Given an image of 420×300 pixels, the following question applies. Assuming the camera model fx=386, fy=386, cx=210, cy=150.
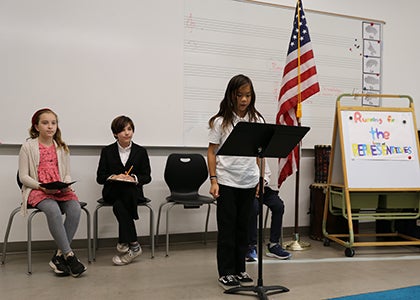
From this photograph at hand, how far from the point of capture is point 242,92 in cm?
247

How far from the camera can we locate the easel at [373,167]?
3631mm

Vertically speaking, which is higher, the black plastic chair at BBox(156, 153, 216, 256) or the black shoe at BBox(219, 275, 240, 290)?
the black plastic chair at BBox(156, 153, 216, 256)

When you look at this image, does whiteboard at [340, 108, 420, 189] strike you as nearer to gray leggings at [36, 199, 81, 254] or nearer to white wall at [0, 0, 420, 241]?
white wall at [0, 0, 420, 241]

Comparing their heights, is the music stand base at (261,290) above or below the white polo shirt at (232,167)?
below

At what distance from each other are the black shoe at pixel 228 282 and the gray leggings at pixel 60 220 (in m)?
1.16

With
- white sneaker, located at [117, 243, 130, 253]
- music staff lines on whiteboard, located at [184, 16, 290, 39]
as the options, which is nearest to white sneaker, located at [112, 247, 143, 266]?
white sneaker, located at [117, 243, 130, 253]

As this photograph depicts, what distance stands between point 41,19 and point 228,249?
102 inches

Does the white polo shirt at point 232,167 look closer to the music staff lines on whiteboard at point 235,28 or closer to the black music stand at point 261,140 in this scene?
the black music stand at point 261,140

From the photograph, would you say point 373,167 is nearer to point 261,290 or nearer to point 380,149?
point 380,149

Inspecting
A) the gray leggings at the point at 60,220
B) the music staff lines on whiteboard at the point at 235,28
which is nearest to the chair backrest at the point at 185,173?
the gray leggings at the point at 60,220

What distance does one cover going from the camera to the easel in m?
3.63

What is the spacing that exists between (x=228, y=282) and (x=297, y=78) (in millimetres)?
2110

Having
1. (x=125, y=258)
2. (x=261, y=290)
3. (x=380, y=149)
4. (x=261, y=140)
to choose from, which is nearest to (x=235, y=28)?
(x=380, y=149)

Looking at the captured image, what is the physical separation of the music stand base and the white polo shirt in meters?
0.64
